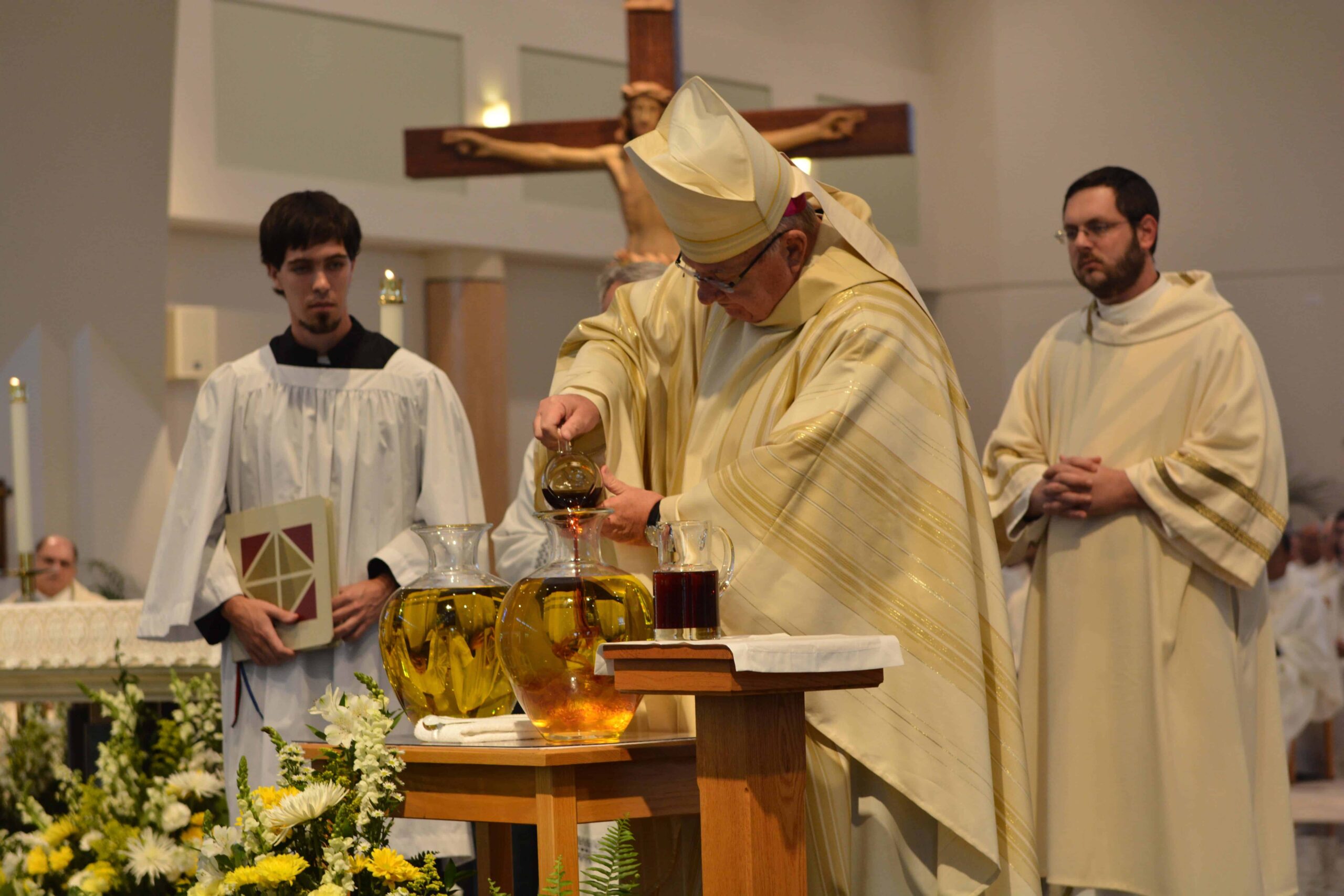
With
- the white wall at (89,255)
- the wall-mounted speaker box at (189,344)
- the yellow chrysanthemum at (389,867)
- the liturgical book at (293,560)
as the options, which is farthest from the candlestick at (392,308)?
the wall-mounted speaker box at (189,344)

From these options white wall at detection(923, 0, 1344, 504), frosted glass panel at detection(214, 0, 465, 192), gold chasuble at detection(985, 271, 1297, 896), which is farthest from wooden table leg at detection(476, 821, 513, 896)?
white wall at detection(923, 0, 1344, 504)

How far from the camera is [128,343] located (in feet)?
28.3

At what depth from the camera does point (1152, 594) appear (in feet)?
13.7

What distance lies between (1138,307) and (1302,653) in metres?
4.99

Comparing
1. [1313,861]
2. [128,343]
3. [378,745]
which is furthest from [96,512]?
[378,745]

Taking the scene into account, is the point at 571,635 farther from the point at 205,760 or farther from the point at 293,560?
the point at 205,760

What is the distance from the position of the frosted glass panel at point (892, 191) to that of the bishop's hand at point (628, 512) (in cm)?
1037

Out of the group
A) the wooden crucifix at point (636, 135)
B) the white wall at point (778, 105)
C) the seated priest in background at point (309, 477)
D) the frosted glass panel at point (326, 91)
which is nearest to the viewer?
the seated priest in background at point (309, 477)

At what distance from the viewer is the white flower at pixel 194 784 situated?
414cm

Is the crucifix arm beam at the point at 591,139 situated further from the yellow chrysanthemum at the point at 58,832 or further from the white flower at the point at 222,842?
the white flower at the point at 222,842

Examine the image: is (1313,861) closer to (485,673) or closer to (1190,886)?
(1190,886)

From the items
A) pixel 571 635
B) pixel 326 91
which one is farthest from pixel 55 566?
pixel 571 635

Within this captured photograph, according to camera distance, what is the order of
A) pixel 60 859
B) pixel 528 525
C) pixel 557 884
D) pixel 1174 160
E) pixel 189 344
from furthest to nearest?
pixel 1174 160
pixel 189 344
pixel 528 525
pixel 60 859
pixel 557 884

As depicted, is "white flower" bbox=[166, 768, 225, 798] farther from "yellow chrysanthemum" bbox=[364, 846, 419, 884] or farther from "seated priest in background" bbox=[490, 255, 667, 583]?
"yellow chrysanthemum" bbox=[364, 846, 419, 884]
